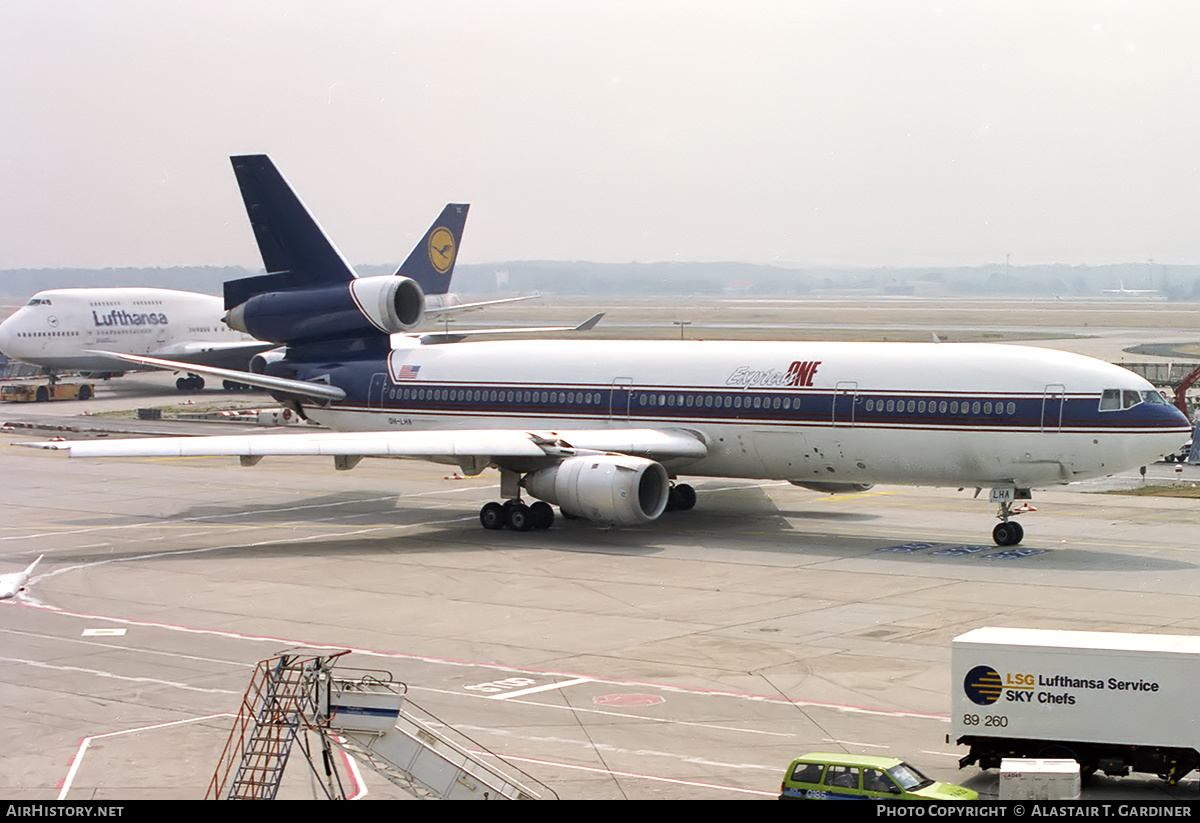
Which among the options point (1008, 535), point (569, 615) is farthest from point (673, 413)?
point (569, 615)

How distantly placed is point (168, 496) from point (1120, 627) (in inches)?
1257

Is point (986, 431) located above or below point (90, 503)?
above

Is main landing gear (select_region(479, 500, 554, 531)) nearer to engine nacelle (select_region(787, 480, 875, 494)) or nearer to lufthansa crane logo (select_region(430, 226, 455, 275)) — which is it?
engine nacelle (select_region(787, 480, 875, 494))

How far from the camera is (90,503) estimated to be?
46.1 m

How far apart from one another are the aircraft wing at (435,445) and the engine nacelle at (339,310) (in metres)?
6.92

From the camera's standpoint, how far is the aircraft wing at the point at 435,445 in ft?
118

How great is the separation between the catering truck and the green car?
144cm

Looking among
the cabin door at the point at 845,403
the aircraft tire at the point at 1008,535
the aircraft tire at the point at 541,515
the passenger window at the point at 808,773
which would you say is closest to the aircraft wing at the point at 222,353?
the aircraft tire at the point at 541,515

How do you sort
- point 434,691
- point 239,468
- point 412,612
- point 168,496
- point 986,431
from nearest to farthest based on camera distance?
point 434,691, point 412,612, point 986,431, point 168,496, point 239,468

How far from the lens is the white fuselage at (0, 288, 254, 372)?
8731cm

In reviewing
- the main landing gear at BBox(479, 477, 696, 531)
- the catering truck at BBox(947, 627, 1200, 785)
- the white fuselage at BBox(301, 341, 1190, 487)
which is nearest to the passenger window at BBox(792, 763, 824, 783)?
the catering truck at BBox(947, 627, 1200, 785)
